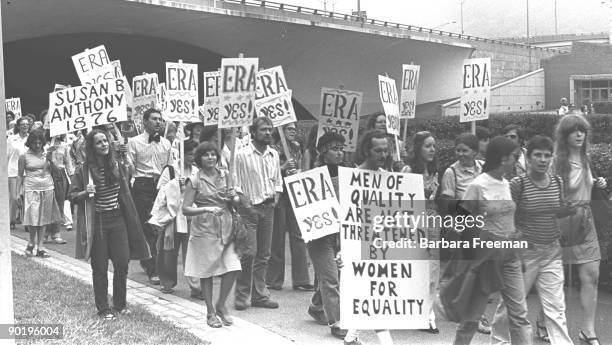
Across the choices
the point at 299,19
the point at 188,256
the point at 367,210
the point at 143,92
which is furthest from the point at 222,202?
the point at 299,19

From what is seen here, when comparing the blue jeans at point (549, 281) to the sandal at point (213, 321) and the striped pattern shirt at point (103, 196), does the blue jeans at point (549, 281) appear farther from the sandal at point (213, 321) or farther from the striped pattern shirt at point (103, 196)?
the striped pattern shirt at point (103, 196)

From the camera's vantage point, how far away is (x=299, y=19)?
37.4 meters

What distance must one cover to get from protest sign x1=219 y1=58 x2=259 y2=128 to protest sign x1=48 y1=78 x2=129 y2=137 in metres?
1.28

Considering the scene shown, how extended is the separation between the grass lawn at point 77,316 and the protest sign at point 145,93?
4.97 m

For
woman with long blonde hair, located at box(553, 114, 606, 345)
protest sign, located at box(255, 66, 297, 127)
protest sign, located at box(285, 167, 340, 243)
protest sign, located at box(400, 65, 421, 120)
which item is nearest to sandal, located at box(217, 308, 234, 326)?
protest sign, located at box(285, 167, 340, 243)

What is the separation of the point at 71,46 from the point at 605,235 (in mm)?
33863

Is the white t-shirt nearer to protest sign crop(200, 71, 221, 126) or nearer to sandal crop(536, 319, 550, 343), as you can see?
sandal crop(536, 319, 550, 343)

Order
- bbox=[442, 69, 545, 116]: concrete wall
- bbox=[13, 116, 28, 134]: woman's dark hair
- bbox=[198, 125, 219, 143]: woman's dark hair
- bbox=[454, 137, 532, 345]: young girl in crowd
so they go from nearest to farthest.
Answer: bbox=[454, 137, 532, 345]: young girl in crowd
bbox=[198, 125, 219, 143]: woman's dark hair
bbox=[13, 116, 28, 134]: woman's dark hair
bbox=[442, 69, 545, 116]: concrete wall

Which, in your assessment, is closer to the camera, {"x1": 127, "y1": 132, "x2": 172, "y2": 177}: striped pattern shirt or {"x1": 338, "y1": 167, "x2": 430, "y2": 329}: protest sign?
{"x1": 338, "y1": 167, "x2": 430, "y2": 329}: protest sign

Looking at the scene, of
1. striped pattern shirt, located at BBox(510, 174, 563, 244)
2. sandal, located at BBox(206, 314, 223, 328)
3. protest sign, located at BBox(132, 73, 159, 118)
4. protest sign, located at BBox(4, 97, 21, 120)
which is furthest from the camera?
protest sign, located at BBox(4, 97, 21, 120)

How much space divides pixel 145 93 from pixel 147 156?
14.0ft

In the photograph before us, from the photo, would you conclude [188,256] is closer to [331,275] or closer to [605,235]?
[331,275]

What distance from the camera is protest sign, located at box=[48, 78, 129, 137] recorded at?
8.31 m

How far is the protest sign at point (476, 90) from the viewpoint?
32.3 ft
